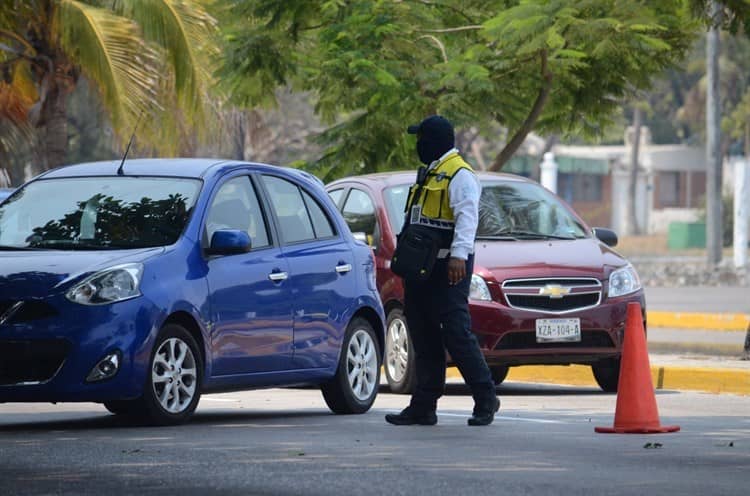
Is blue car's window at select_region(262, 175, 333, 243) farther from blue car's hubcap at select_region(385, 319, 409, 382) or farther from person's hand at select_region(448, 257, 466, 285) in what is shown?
blue car's hubcap at select_region(385, 319, 409, 382)

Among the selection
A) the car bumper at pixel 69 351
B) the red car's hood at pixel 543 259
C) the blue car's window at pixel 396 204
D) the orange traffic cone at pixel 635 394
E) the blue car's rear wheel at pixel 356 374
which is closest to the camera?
the car bumper at pixel 69 351

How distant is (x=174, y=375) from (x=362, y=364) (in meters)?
1.99

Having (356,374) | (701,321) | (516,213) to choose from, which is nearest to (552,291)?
(516,213)

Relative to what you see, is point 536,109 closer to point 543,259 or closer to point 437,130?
point 543,259

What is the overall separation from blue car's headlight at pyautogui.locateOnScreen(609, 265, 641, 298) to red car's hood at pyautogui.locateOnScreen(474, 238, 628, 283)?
51 mm

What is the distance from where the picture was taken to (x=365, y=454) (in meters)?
8.92

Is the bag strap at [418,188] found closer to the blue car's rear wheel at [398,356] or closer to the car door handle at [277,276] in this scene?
the car door handle at [277,276]

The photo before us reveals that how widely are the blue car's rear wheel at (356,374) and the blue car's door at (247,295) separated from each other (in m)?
0.59

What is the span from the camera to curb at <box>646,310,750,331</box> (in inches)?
933

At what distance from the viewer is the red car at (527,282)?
43.5ft

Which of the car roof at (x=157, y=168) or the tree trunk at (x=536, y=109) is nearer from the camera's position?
the car roof at (x=157, y=168)

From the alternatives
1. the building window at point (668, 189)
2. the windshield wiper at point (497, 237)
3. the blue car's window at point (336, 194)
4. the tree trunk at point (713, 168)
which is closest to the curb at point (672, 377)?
the windshield wiper at point (497, 237)

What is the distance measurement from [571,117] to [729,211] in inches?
1583

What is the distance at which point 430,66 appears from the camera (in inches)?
766
